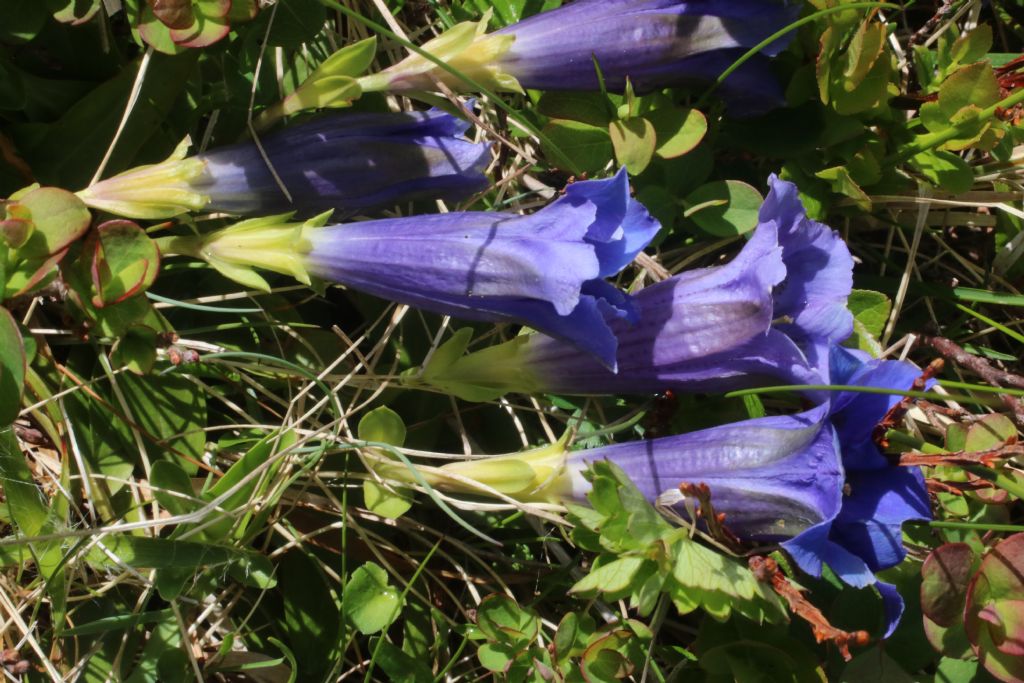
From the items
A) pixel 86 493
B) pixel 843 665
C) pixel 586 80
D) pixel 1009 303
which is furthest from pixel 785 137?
pixel 86 493

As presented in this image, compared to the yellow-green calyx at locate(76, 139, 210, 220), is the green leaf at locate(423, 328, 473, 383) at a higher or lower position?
lower

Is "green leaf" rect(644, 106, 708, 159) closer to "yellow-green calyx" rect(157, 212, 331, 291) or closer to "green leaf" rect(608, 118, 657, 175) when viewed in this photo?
"green leaf" rect(608, 118, 657, 175)

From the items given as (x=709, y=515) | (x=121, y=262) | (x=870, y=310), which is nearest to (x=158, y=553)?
(x=121, y=262)

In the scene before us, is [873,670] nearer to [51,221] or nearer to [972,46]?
[972,46]

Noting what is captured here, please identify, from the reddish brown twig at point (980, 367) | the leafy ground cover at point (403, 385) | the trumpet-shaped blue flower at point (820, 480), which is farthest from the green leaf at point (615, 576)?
the reddish brown twig at point (980, 367)

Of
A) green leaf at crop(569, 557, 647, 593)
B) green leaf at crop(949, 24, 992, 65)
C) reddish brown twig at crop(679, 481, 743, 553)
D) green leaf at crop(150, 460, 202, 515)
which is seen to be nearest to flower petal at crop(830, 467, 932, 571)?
reddish brown twig at crop(679, 481, 743, 553)

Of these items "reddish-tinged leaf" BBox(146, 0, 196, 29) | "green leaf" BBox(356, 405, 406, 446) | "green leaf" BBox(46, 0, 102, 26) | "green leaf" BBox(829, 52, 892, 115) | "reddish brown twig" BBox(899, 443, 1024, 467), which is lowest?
"reddish brown twig" BBox(899, 443, 1024, 467)
